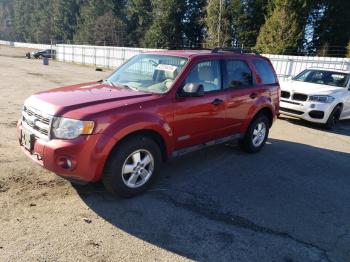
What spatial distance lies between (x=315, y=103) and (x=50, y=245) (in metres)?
8.07

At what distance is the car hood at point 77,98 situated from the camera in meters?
3.93

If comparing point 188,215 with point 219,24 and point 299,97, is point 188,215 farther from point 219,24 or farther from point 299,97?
point 219,24

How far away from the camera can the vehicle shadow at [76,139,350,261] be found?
11.6 feet

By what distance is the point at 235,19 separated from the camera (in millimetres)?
37594

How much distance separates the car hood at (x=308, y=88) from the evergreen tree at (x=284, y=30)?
1940 centimetres

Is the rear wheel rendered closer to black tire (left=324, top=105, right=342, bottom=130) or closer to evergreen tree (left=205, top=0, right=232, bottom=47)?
black tire (left=324, top=105, right=342, bottom=130)

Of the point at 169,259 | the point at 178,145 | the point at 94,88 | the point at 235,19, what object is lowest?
the point at 169,259

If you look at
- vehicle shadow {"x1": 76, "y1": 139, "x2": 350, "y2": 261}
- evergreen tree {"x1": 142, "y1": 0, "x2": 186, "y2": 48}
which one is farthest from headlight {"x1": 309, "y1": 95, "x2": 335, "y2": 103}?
evergreen tree {"x1": 142, "y1": 0, "x2": 186, "y2": 48}

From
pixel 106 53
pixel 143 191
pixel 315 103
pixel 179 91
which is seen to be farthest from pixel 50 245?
pixel 106 53

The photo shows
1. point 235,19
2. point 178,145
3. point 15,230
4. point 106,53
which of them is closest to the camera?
point 15,230

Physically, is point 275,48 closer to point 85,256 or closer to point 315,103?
point 315,103

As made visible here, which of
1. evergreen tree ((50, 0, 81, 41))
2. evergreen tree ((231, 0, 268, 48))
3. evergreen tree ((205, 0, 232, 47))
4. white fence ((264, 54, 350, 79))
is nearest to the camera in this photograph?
white fence ((264, 54, 350, 79))

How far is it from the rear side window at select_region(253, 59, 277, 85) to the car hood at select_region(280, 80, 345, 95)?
10.5 ft

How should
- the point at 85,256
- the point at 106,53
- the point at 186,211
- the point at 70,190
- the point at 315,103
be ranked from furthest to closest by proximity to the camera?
the point at 106,53
the point at 315,103
the point at 70,190
the point at 186,211
the point at 85,256
